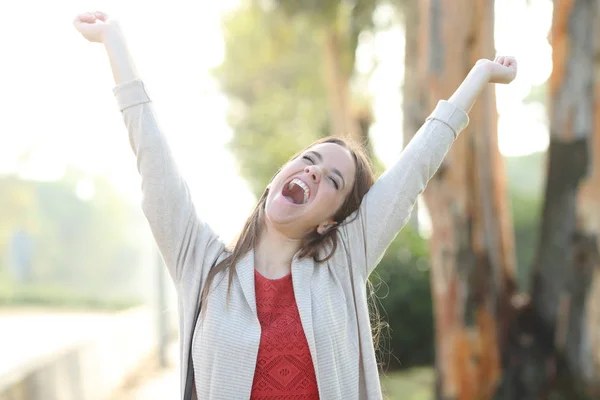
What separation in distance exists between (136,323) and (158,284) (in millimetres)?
1092

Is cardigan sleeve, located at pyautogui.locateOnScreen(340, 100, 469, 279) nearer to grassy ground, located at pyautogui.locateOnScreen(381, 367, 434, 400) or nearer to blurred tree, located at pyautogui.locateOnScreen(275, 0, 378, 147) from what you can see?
grassy ground, located at pyautogui.locateOnScreen(381, 367, 434, 400)

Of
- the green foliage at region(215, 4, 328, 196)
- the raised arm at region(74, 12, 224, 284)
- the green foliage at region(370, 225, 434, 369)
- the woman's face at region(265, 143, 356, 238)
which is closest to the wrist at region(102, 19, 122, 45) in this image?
the raised arm at region(74, 12, 224, 284)

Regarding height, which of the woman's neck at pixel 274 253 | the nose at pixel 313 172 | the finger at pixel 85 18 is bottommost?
the woman's neck at pixel 274 253

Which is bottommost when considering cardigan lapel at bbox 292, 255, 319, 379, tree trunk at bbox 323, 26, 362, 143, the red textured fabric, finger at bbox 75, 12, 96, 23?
the red textured fabric

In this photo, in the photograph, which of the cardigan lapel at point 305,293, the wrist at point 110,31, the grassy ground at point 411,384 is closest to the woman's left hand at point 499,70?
the cardigan lapel at point 305,293

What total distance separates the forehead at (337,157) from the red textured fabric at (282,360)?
490 millimetres

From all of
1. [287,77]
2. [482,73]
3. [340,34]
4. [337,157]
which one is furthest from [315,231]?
[287,77]

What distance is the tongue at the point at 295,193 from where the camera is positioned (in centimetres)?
260

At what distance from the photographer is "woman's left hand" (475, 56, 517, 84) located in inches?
108

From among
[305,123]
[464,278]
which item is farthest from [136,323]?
[305,123]

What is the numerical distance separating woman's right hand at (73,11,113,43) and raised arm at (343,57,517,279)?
970 millimetres

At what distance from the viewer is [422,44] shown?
6.70 metres

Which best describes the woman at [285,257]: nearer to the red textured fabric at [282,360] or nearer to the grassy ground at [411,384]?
the red textured fabric at [282,360]

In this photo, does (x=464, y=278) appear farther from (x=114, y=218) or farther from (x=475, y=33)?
(x=114, y=218)
